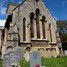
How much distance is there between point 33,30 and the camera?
31219mm

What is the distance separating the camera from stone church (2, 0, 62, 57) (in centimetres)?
2964

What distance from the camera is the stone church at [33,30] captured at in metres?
29.6

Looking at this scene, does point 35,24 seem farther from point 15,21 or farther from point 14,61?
point 14,61

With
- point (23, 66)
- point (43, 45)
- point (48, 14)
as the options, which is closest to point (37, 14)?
point (48, 14)

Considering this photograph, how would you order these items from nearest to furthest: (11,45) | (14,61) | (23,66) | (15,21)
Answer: (14,61) < (23,66) < (11,45) < (15,21)

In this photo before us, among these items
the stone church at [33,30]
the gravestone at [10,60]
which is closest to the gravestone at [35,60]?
the gravestone at [10,60]

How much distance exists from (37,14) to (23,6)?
227cm

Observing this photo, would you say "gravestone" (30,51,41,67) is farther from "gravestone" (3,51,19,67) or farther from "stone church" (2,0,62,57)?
"stone church" (2,0,62,57)

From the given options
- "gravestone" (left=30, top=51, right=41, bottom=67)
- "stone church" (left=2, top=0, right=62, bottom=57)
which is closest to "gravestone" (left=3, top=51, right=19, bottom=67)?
"gravestone" (left=30, top=51, right=41, bottom=67)

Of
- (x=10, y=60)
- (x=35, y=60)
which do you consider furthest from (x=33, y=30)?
(x=35, y=60)

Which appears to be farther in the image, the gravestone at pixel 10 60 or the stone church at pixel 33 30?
the stone church at pixel 33 30

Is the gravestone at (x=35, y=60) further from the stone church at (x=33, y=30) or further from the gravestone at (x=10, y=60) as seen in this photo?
the stone church at (x=33, y=30)

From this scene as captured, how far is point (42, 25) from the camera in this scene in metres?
32.2

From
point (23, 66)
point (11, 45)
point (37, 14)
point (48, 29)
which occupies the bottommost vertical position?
point (23, 66)
